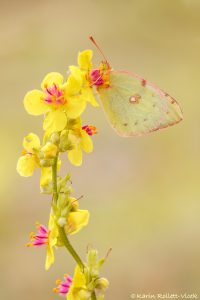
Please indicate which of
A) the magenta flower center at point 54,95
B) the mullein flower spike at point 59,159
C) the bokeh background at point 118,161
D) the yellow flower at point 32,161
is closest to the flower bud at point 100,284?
the mullein flower spike at point 59,159

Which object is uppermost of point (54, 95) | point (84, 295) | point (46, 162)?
point (54, 95)

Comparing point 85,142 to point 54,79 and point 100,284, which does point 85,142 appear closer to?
point 54,79

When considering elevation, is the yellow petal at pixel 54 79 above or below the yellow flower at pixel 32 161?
above

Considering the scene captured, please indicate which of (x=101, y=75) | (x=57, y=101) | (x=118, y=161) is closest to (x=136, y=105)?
(x=101, y=75)

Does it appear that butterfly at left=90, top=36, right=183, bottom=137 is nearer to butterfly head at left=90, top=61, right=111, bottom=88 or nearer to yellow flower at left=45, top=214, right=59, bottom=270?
butterfly head at left=90, top=61, right=111, bottom=88

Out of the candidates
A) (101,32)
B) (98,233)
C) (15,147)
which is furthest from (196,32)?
(98,233)

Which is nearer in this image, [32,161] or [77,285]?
[77,285]

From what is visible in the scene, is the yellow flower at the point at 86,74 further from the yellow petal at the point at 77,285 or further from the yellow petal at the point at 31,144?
the yellow petal at the point at 77,285

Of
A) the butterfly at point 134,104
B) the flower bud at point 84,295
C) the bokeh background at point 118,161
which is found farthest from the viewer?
the bokeh background at point 118,161
